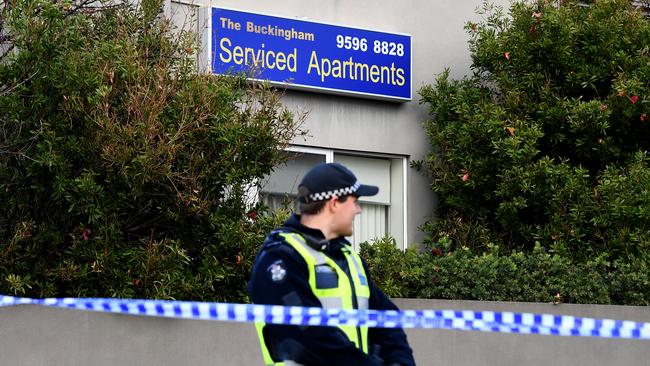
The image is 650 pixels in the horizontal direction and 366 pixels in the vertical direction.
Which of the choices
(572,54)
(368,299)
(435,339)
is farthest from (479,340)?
(368,299)

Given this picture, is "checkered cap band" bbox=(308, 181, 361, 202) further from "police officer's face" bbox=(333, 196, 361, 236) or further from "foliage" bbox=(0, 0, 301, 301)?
"foliage" bbox=(0, 0, 301, 301)

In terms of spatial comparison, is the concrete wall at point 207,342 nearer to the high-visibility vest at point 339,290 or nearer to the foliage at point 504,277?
the foliage at point 504,277

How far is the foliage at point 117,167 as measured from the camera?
920cm

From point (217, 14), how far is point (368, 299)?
817 cm

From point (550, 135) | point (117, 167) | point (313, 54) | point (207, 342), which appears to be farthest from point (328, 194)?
point (550, 135)

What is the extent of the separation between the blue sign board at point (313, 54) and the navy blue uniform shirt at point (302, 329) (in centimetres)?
750

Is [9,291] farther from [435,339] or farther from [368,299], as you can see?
[368,299]

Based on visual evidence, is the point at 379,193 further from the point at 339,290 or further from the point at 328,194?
the point at 339,290

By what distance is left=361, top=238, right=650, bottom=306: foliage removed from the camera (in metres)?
10.7

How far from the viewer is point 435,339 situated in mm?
10281

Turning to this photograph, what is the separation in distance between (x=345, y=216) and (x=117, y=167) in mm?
4947

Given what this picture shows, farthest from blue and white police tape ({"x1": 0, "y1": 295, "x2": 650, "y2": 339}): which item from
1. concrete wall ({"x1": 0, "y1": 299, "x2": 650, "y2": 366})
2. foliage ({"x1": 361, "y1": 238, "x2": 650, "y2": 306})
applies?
foliage ({"x1": 361, "y1": 238, "x2": 650, "y2": 306})

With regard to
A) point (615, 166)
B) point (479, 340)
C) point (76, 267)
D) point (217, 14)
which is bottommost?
point (479, 340)

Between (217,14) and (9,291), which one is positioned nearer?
(9,291)
